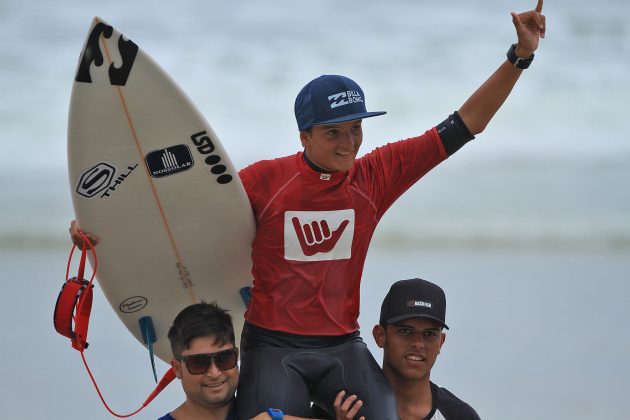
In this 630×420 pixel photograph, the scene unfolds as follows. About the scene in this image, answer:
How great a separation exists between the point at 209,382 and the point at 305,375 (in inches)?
14.0

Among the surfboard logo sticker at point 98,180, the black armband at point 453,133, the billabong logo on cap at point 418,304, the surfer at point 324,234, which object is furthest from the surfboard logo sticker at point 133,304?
the black armband at point 453,133

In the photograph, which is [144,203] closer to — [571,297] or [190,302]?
[190,302]

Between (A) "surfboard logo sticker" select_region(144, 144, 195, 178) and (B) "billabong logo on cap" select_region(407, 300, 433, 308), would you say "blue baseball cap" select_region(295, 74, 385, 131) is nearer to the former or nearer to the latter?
(A) "surfboard logo sticker" select_region(144, 144, 195, 178)

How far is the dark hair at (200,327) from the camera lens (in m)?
3.54

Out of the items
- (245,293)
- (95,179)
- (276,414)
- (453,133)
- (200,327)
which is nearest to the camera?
(276,414)

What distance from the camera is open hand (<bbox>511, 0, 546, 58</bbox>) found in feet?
12.7

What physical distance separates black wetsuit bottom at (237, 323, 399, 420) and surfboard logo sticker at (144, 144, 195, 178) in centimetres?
69

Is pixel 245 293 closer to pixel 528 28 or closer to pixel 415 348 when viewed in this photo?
pixel 415 348

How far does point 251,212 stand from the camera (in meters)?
3.88

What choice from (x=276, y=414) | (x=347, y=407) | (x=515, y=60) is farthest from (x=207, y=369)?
(x=515, y=60)

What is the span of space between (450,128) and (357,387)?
3.17ft

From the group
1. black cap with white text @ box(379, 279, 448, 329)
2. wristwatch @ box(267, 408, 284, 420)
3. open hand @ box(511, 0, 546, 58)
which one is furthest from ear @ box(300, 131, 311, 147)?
wristwatch @ box(267, 408, 284, 420)

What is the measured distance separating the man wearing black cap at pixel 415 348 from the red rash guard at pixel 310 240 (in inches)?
6.1

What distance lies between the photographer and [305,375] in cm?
368
